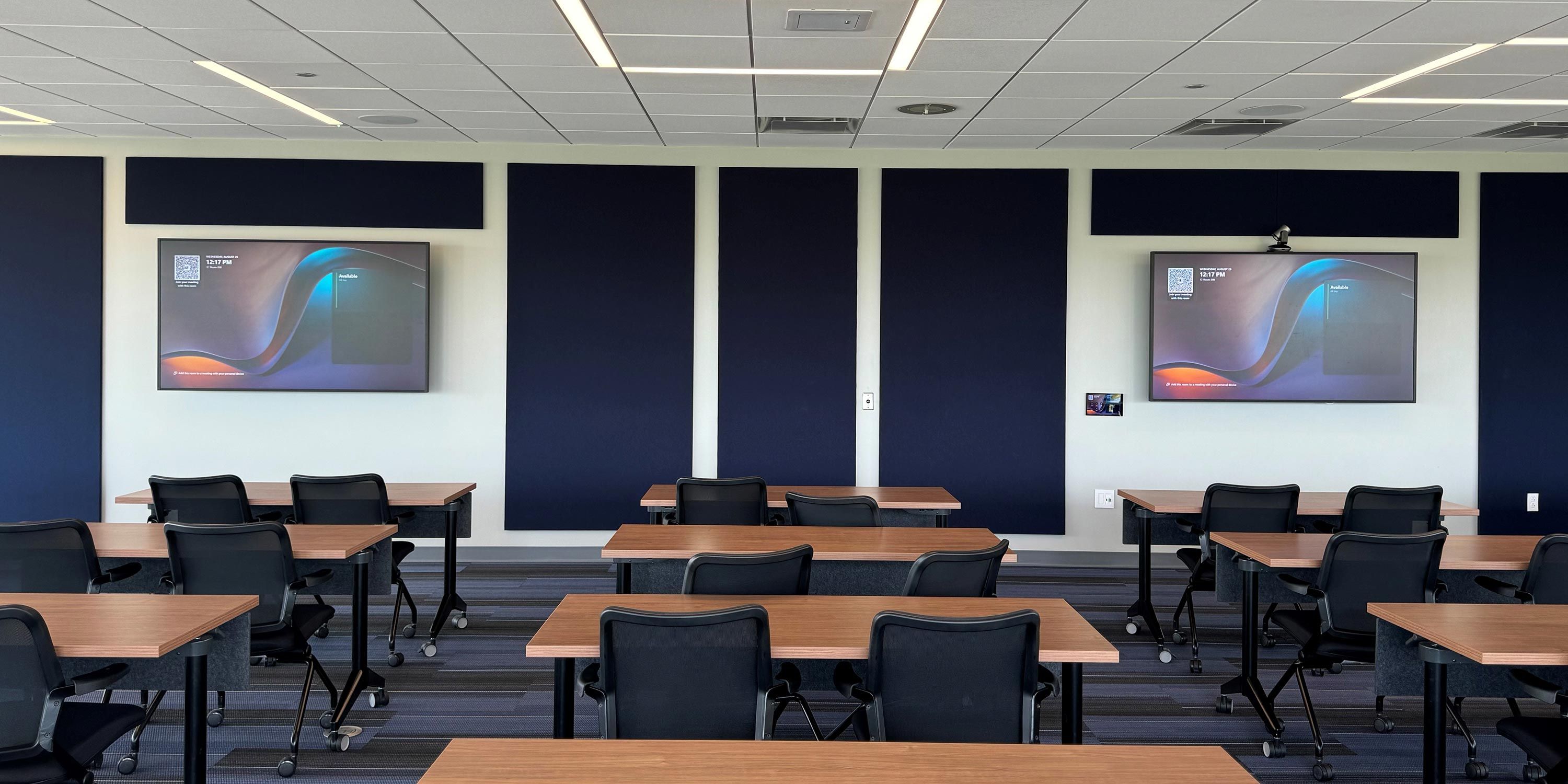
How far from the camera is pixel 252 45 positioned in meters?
4.48

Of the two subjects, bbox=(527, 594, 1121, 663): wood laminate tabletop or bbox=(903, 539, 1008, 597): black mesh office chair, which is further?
bbox=(903, 539, 1008, 597): black mesh office chair

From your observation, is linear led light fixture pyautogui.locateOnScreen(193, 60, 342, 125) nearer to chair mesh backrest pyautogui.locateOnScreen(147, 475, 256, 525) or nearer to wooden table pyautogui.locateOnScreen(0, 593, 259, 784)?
chair mesh backrest pyautogui.locateOnScreen(147, 475, 256, 525)

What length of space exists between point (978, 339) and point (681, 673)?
16.7 feet

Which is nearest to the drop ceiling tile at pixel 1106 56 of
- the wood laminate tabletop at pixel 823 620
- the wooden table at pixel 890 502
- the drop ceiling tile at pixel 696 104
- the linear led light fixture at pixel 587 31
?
the drop ceiling tile at pixel 696 104

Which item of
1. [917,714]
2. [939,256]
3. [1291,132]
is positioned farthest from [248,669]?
[1291,132]

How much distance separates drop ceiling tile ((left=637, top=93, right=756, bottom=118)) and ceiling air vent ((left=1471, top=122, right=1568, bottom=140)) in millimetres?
4152

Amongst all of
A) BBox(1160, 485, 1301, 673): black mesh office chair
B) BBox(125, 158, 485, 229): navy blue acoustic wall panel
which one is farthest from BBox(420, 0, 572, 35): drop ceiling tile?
BBox(1160, 485, 1301, 673): black mesh office chair

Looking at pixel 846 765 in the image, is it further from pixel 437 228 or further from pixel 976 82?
pixel 437 228

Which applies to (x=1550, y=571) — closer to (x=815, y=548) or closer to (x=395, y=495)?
(x=815, y=548)

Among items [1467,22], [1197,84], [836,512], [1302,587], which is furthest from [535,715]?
[1467,22]

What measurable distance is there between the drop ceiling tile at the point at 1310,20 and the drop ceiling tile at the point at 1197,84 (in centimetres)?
63

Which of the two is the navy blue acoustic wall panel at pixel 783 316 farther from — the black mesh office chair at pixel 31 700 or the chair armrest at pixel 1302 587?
the black mesh office chair at pixel 31 700

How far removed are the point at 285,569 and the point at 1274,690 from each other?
3923 millimetres

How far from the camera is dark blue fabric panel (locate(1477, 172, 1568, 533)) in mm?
7016
